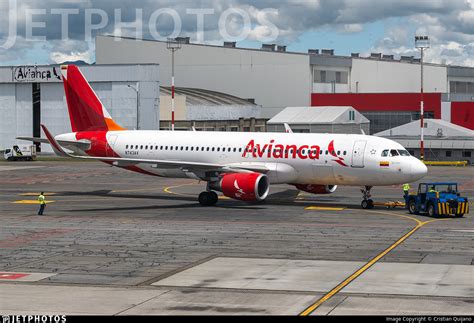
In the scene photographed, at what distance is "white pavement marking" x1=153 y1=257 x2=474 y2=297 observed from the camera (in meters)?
27.3

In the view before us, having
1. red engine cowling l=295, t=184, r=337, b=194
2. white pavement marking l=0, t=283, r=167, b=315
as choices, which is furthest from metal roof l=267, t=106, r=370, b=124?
white pavement marking l=0, t=283, r=167, b=315

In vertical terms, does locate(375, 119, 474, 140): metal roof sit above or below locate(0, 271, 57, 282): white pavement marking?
above

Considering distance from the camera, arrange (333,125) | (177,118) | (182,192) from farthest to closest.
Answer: (177,118) < (333,125) < (182,192)

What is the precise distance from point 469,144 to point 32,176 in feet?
180

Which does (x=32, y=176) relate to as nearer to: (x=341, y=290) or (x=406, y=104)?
(x=341, y=290)

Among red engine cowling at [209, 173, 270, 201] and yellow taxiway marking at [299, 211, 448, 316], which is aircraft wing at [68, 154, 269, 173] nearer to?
red engine cowling at [209, 173, 270, 201]

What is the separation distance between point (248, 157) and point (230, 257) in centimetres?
2051

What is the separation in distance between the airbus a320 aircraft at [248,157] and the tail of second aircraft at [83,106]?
0.08 metres

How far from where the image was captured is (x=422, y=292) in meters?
26.6

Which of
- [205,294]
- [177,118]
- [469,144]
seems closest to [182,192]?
[205,294]

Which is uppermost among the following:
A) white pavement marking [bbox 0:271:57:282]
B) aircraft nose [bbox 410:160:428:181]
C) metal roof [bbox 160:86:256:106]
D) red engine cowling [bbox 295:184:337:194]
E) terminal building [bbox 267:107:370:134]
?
metal roof [bbox 160:86:256:106]

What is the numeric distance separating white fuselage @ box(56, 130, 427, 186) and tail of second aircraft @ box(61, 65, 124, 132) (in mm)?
3029

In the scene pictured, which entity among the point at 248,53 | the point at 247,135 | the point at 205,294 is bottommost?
the point at 205,294

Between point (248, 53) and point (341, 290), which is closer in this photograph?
point (341, 290)
